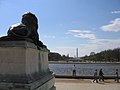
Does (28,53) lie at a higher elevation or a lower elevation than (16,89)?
higher

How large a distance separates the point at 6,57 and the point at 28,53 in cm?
52

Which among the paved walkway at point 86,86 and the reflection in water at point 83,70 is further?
the reflection in water at point 83,70

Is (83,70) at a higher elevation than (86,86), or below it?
higher

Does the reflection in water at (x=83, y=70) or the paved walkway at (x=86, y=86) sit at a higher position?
the reflection in water at (x=83, y=70)

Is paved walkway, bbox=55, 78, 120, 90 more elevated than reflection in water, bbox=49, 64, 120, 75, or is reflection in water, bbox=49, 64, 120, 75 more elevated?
reflection in water, bbox=49, 64, 120, 75

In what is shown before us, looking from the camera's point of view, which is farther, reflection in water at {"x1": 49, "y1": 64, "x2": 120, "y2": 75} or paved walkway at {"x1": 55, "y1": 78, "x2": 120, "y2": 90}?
reflection in water at {"x1": 49, "y1": 64, "x2": 120, "y2": 75}

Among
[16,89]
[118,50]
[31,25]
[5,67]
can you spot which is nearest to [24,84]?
[16,89]

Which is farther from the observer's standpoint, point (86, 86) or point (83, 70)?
point (83, 70)

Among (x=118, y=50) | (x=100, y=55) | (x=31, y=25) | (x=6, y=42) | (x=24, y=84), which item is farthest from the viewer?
(x=100, y=55)

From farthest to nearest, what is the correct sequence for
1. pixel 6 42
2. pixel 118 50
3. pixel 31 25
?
pixel 118 50 → pixel 31 25 → pixel 6 42

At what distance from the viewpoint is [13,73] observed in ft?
20.7

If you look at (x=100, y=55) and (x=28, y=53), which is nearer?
(x=28, y=53)

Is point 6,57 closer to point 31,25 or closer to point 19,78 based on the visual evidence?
point 19,78

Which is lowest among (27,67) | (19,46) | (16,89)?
(16,89)
